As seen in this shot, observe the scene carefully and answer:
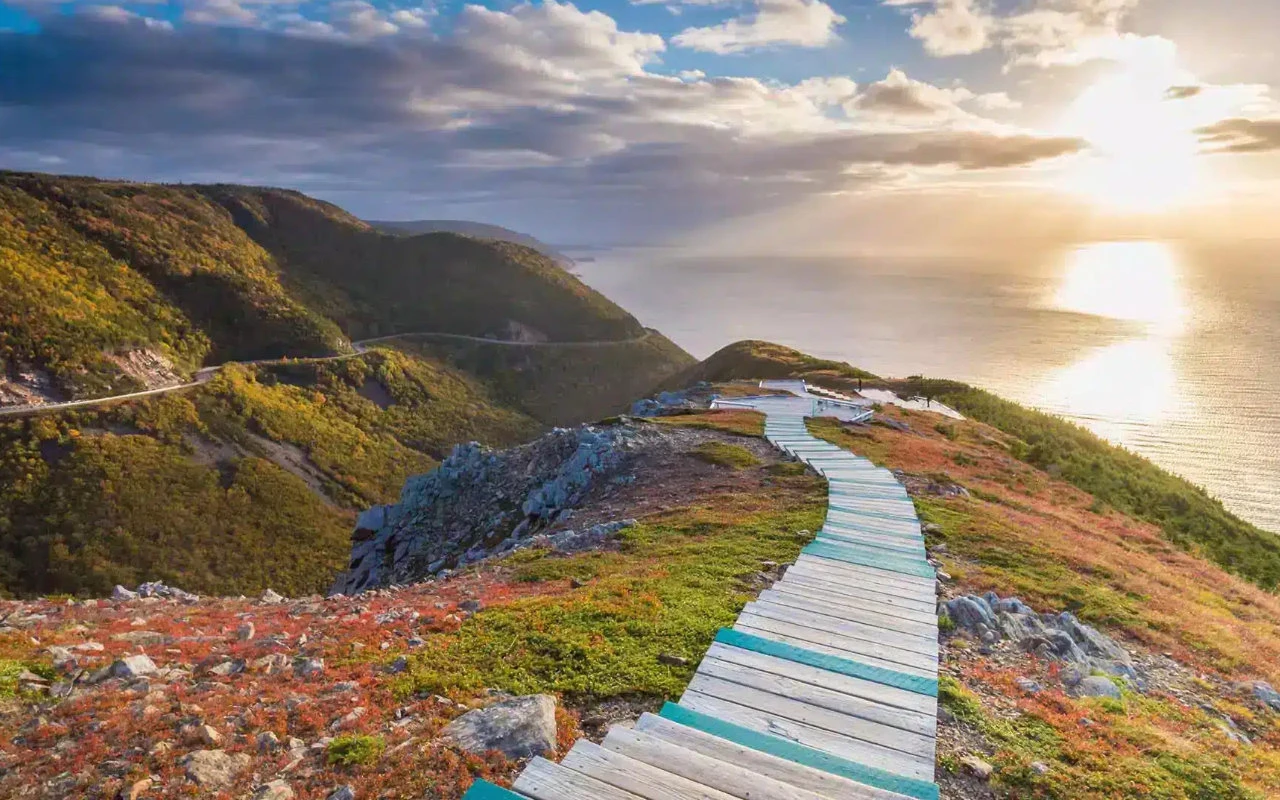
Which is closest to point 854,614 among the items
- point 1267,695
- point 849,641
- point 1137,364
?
point 849,641

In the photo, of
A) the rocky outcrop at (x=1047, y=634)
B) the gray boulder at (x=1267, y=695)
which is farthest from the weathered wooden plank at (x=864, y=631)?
the gray boulder at (x=1267, y=695)

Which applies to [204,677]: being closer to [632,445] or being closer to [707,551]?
[707,551]

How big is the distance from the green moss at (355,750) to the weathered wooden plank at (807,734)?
11.5 ft

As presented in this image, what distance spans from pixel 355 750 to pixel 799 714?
5.02 meters

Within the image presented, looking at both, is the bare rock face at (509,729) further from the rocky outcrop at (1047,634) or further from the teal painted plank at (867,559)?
the teal painted plank at (867,559)

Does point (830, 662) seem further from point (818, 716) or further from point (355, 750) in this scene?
point (355, 750)

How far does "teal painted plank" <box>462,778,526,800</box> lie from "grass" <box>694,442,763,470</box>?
63.0ft

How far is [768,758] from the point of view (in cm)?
705

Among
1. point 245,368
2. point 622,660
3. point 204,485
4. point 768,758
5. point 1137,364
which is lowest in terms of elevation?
point 204,485

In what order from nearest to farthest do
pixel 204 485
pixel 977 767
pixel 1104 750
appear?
1. pixel 977 767
2. pixel 1104 750
3. pixel 204 485

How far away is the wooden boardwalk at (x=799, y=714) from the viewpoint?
6.49 m

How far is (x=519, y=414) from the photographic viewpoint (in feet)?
404

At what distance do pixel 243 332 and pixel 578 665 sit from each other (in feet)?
391

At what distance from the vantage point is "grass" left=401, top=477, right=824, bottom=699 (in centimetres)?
915
